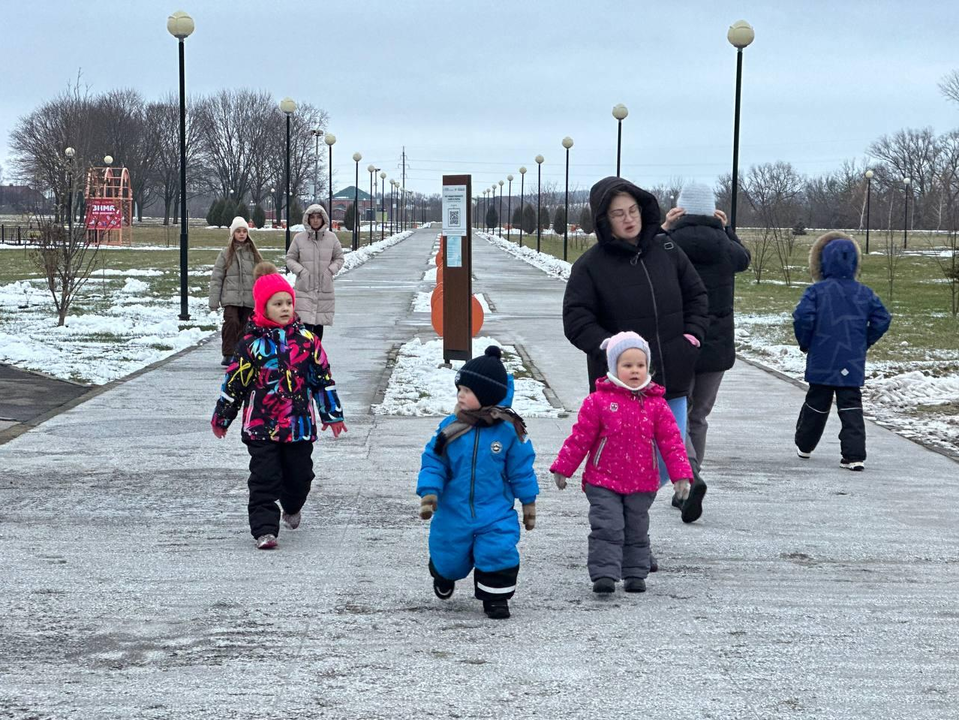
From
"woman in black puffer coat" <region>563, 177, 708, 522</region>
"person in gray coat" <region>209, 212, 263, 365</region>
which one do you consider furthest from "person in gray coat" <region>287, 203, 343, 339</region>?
"woman in black puffer coat" <region>563, 177, 708, 522</region>

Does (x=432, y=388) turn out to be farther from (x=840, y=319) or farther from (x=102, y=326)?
(x=102, y=326)

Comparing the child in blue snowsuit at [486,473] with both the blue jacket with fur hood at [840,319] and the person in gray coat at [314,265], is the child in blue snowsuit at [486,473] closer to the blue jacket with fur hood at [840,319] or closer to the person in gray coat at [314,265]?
the blue jacket with fur hood at [840,319]

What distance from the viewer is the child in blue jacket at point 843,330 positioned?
839 centimetres

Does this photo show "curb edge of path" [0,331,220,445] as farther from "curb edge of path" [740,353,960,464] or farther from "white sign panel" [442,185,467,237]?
"curb edge of path" [740,353,960,464]

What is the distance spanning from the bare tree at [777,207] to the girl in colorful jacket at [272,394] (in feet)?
89.4

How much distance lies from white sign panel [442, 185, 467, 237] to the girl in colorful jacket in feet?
24.6

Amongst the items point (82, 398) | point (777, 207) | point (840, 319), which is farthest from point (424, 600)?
point (777, 207)

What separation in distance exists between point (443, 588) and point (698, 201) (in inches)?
113

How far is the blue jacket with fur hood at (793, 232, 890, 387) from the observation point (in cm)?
839

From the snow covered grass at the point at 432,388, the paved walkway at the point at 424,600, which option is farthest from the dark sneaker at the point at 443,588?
the snow covered grass at the point at 432,388

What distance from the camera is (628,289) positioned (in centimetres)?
593

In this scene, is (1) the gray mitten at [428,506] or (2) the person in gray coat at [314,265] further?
(2) the person in gray coat at [314,265]

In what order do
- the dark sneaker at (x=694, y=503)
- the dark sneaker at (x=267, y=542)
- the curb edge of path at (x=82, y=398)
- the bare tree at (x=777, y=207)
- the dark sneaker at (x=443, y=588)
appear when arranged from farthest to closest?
1. the bare tree at (x=777, y=207)
2. the curb edge of path at (x=82, y=398)
3. the dark sneaker at (x=694, y=503)
4. the dark sneaker at (x=267, y=542)
5. the dark sneaker at (x=443, y=588)

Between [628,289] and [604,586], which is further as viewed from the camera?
[628,289]
